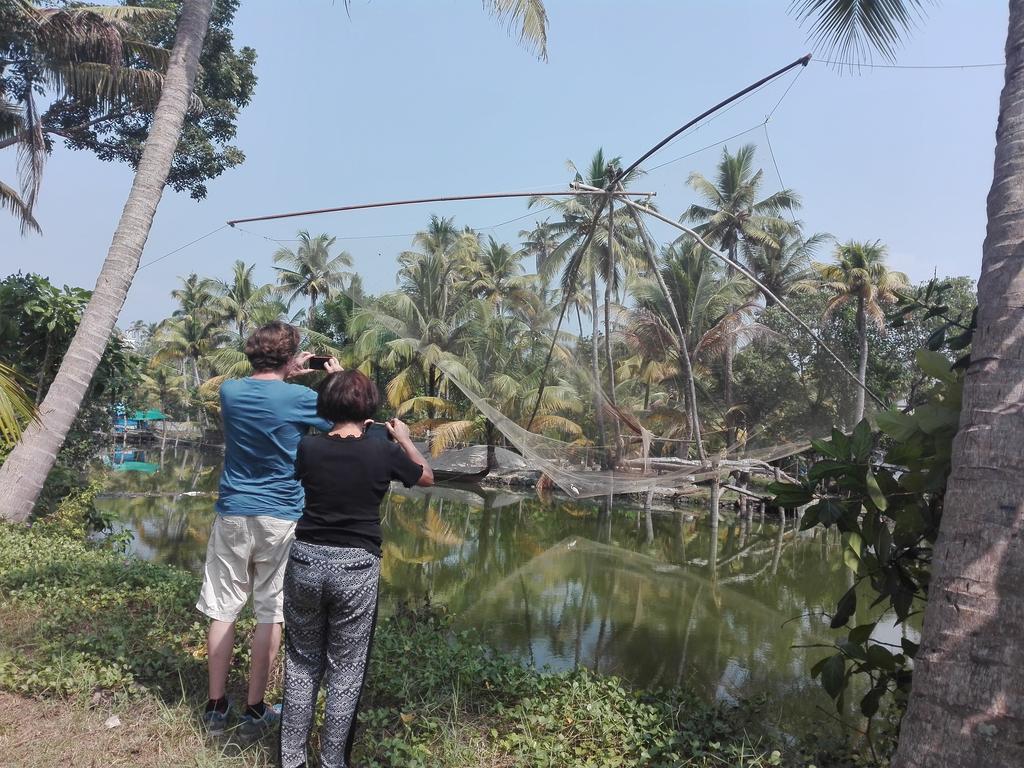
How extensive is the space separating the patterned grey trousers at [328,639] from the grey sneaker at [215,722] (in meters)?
0.43

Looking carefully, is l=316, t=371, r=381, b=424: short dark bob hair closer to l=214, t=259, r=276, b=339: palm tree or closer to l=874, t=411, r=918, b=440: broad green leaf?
l=874, t=411, r=918, b=440: broad green leaf

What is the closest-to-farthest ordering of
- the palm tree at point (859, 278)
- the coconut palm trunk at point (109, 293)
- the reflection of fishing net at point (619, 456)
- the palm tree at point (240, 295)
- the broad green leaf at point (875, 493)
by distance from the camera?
the broad green leaf at point (875, 493)
the coconut palm trunk at point (109, 293)
the reflection of fishing net at point (619, 456)
the palm tree at point (859, 278)
the palm tree at point (240, 295)

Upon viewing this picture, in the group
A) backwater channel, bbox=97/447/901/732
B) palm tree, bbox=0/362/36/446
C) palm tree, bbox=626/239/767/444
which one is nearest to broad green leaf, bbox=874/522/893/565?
backwater channel, bbox=97/447/901/732

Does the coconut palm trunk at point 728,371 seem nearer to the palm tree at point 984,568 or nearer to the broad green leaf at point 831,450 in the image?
the broad green leaf at point 831,450

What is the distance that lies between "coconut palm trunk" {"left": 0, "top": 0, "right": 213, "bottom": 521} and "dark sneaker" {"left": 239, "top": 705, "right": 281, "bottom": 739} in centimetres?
357

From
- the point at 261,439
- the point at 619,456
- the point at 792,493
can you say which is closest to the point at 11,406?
the point at 261,439

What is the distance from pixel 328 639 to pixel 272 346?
0.95m

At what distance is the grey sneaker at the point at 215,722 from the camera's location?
2.30 meters

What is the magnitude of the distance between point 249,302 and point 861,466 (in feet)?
97.8

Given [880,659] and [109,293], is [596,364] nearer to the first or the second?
[880,659]

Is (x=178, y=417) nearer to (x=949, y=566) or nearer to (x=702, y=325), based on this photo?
(x=702, y=325)

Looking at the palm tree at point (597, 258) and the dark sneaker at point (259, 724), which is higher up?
the palm tree at point (597, 258)

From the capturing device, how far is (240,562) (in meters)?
2.37

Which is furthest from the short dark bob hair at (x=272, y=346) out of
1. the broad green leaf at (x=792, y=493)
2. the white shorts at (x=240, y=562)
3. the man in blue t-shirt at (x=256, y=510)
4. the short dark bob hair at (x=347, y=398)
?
the broad green leaf at (x=792, y=493)
